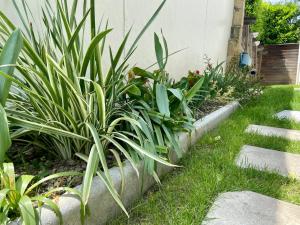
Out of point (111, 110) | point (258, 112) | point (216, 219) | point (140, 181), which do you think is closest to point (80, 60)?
point (111, 110)

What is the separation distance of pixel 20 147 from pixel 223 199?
1111 mm

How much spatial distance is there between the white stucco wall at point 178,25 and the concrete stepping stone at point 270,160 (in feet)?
4.37

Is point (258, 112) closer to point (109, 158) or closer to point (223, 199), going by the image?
point (223, 199)

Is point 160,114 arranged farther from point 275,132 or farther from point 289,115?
point 289,115

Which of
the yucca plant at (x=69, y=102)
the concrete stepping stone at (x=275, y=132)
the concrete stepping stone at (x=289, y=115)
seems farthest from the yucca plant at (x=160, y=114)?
the concrete stepping stone at (x=289, y=115)

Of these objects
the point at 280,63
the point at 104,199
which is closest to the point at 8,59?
the point at 104,199

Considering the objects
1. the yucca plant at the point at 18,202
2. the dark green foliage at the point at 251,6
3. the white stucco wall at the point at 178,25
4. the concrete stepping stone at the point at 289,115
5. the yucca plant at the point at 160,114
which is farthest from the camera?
the dark green foliage at the point at 251,6

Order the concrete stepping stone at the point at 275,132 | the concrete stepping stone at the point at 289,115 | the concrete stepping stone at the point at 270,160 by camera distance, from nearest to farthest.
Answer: the concrete stepping stone at the point at 270,160 < the concrete stepping stone at the point at 275,132 < the concrete stepping stone at the point at 289,115

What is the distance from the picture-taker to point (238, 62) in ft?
18.1

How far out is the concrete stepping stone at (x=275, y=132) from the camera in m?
2.46

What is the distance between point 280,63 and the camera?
1255 cm

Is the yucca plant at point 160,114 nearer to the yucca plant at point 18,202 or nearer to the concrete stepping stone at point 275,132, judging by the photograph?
the yucca plant at point 18,202

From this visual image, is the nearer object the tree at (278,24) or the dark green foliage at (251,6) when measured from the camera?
the dark green foliage at (251,6)

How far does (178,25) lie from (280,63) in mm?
10984
